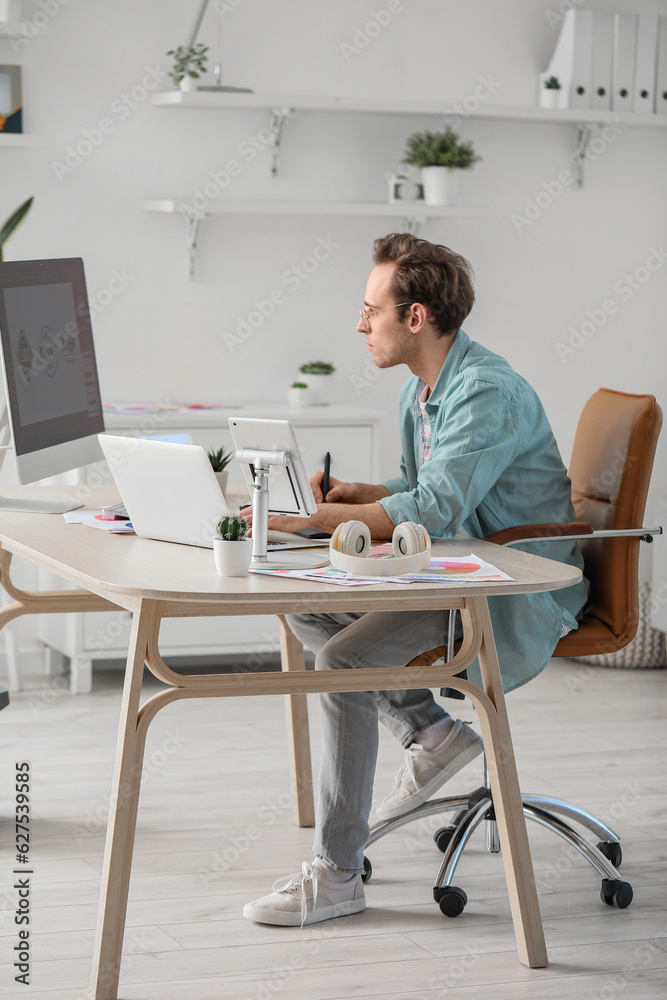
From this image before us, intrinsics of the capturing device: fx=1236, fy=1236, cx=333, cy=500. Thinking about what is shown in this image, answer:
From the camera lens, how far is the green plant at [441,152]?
412 centimetres

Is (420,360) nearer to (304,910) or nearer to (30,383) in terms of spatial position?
(30,383)

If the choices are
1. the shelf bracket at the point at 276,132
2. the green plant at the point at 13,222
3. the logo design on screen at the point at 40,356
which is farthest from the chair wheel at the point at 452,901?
the shelf bracket at the point at 276,132

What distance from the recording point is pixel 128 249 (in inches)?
161

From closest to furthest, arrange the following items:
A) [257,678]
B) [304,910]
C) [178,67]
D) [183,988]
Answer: [257,678] < [183,988] < [304,910] < [178,67]

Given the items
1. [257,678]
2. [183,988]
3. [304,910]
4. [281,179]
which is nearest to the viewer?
[257,678]

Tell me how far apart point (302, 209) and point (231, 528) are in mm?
2441

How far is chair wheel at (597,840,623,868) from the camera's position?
2561mm

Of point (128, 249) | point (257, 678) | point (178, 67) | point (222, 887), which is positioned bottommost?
point (222, 887)

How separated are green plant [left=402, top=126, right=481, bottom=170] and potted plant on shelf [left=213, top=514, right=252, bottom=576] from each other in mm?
2573

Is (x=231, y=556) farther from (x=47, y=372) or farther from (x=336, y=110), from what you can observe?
(x=336, y=110)

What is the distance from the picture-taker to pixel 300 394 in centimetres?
414

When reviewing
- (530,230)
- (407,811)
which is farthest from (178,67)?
(407,811)

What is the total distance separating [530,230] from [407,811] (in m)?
2.61

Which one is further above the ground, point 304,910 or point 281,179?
point 281,179
